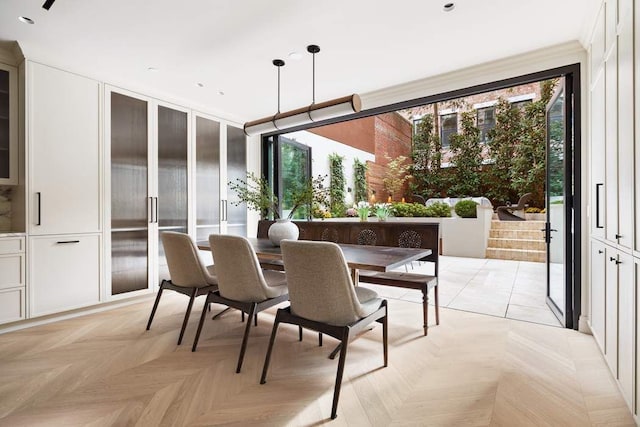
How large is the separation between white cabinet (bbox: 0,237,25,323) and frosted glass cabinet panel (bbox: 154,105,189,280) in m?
1.25

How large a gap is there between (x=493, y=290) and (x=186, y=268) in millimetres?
3561

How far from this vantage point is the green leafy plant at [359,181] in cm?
914

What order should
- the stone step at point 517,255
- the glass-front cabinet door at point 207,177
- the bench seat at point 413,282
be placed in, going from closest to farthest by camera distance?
the bench seat at point 413,282
the glass-front cabinet door at point 207,177
the stone step at point 517,255

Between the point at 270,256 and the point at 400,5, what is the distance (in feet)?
6.65

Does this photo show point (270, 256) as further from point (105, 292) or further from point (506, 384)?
point (105, 292)

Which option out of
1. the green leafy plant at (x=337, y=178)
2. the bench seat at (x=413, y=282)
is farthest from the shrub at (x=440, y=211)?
the bench seat at (x=413, y=282)

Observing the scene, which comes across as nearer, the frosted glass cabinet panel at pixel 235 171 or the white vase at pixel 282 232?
the white vase at pixel 282 232

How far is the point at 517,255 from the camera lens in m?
6.37

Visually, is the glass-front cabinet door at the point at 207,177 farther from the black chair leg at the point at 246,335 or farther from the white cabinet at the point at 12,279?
the black chair leg at the point at 246,335

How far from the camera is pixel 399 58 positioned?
304 centimetres

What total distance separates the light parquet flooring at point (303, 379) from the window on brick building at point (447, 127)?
32.3 feet

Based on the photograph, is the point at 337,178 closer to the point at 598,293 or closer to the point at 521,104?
the point at 598,293

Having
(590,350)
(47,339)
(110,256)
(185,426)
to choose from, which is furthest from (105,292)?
(590,350)

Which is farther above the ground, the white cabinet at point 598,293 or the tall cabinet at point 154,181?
the tall cabinet at point 154,181
